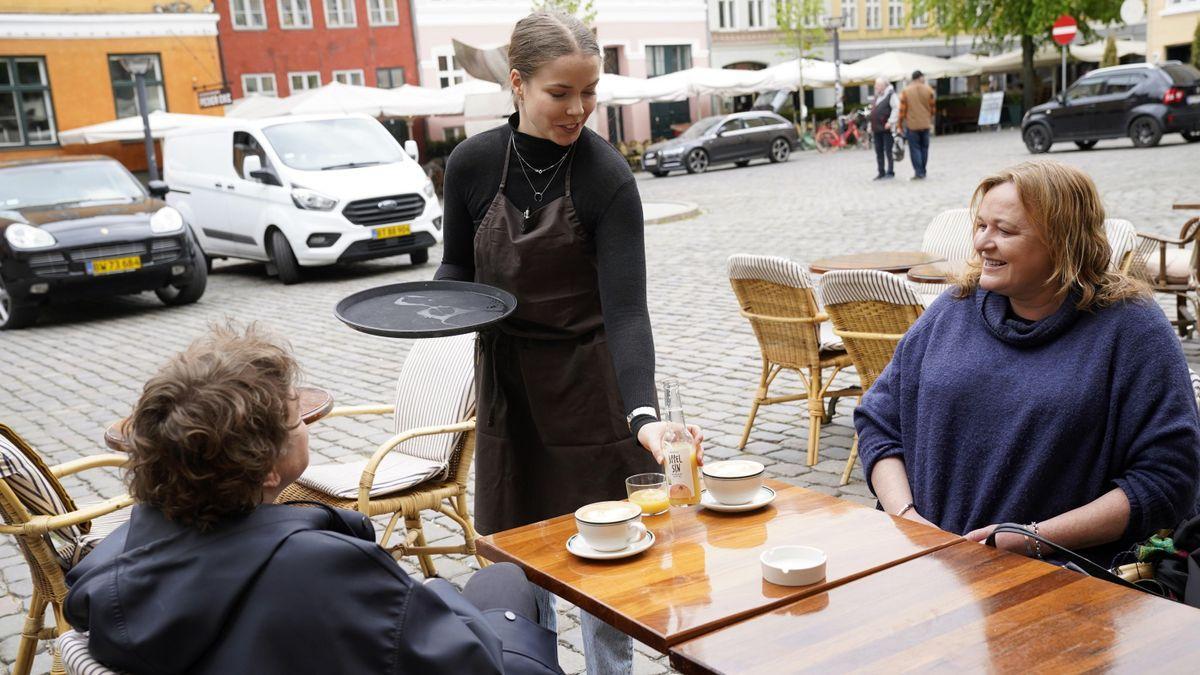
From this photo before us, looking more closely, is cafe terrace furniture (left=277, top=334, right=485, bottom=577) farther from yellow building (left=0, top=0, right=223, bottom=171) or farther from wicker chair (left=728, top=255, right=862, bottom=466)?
yellow building (left=0, top=0, right=223, bottom=171)

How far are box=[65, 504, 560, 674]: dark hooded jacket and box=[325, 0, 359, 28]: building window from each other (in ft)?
118

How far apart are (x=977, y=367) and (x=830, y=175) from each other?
21835 mm

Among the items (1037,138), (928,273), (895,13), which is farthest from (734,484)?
(895,13)

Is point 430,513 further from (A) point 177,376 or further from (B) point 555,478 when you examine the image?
(A) point 177,376

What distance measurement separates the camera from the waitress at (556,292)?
2.68 m

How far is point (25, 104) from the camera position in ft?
87.4

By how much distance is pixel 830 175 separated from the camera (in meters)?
23.8

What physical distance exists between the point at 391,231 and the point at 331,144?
1535 mm

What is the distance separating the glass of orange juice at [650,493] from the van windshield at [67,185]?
35.9 ft

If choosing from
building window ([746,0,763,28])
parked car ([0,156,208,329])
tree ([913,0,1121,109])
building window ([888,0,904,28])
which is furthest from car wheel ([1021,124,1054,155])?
building window ([888,0,904,28])

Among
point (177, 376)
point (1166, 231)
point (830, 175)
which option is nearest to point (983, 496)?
point (177, 376)

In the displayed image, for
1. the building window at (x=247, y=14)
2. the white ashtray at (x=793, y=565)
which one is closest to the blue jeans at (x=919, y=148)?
the white ashtray at (x=793, y=565)

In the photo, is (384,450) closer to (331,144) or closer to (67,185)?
(67,185)

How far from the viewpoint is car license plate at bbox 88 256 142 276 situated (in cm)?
1123
